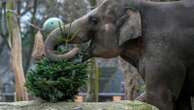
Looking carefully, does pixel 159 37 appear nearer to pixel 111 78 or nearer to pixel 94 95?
pixel 94 95

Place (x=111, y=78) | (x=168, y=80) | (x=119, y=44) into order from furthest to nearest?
(x=111, y=78) → (x=119, y=44) → (x=168, y=80)

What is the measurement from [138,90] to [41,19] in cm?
1804

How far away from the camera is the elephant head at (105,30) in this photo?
575 centimetres

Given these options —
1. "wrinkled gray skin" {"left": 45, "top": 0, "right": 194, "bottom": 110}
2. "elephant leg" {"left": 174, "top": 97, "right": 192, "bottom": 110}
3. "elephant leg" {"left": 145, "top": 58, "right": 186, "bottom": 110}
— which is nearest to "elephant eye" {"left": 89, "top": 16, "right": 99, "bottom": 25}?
"wrinkled gray skin" {"left": 45, "top": 0, "right": 194, "bottom": 110}

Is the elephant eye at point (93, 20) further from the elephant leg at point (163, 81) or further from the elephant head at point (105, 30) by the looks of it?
the elephant leg at point (163, 81)

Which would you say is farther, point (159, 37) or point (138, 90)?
point (138, 90)

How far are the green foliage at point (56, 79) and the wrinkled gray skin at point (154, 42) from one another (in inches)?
14.3

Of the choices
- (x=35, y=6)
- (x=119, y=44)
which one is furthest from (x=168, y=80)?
(x=35, y=6)

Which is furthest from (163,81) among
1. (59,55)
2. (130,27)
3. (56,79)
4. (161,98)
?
(56,79)

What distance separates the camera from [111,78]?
35844mm

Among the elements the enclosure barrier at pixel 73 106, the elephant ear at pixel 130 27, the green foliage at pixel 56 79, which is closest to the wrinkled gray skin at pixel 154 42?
the elephant ear at pixel 130 27

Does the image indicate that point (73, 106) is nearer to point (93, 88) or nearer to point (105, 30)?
point (105, 30)

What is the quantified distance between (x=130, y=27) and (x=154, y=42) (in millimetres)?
366

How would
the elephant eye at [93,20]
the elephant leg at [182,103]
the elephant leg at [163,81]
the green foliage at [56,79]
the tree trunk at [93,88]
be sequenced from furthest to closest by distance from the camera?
the tree trunk at [93,88] < the green foliage at [56,79] < the elephant eye at [93,20] < the elephant leg at [182,103] < the elephant leg at [163,81]
